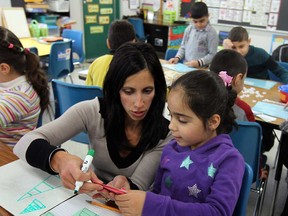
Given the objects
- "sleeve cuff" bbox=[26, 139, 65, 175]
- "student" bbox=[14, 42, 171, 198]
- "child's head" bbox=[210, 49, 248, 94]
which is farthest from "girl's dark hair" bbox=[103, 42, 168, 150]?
"child's head" bbox=[210, 49, 248, 94]

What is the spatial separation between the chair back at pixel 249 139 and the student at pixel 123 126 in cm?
47

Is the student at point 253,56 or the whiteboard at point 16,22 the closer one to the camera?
the student at point 253,56

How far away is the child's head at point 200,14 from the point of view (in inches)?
129

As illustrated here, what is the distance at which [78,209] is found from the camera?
34.4 inches

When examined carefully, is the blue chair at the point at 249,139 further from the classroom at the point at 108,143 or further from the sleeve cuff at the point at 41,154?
the sleeve cuff at the point at 41,154

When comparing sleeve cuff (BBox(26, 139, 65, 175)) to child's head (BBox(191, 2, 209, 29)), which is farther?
child's head (BBox(191, 2, 209, 29))

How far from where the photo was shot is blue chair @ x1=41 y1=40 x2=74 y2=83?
3211mm

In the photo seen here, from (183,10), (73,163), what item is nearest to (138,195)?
(73,163)

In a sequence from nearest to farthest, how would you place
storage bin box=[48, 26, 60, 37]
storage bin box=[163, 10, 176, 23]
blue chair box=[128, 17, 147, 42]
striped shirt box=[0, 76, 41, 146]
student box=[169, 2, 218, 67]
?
striped shirt box=[0, 76, 41, 146] < student box=[169, 2, 218, 67] < storage bin box=[48, 26, 60, 37] < blue chair box=[128, 17, 147, 42] < storage bin box=[163, 10, 176, 23]

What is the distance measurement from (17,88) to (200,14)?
239cm

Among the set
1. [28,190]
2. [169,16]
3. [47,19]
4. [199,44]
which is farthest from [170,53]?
[169,16]

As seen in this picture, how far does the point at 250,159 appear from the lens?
5.15 ft

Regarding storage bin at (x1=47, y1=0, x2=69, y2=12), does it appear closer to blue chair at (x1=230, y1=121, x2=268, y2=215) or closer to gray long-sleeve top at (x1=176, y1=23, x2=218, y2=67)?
gray long-sleeve top at (x1=176, y1=23, x2=218, y2=67)

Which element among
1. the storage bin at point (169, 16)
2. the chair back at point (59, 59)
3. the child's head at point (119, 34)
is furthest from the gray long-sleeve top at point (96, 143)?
the storage bin at point (169, 16)
